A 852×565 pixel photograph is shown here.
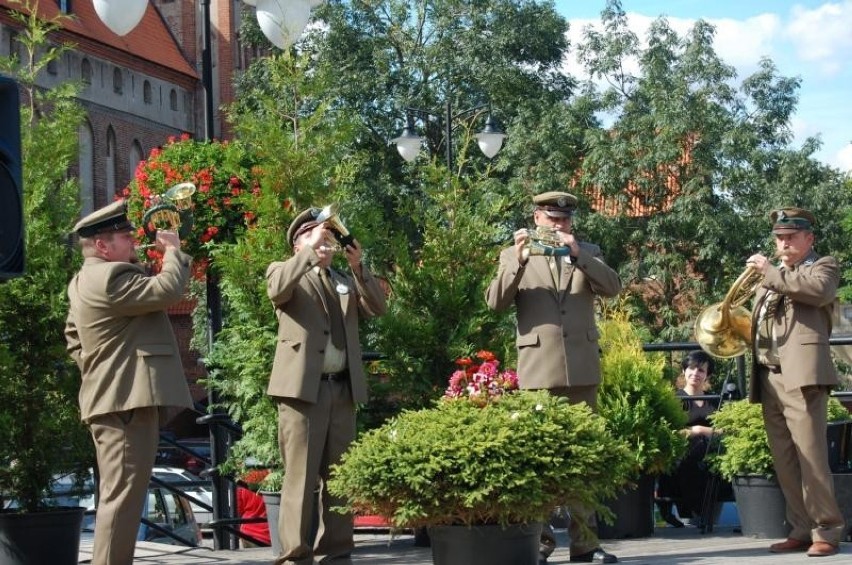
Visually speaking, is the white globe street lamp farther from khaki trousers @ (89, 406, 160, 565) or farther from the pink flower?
the pink flower

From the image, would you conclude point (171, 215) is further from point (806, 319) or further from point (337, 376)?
point (806, 319)

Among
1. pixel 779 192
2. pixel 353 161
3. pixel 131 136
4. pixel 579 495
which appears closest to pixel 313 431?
pixel 579 495

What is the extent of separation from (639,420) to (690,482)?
1.33 m

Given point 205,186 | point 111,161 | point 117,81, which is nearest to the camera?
point 205,186

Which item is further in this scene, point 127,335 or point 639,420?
point 639,420

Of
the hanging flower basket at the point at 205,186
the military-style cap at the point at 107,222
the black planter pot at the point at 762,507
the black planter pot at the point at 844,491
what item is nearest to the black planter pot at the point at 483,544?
the military-style cap at the point at 107,222

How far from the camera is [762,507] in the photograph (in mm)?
9500

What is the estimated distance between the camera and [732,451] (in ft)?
31.3

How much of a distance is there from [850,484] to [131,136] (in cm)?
5367

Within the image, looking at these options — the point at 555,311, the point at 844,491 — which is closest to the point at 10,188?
the point at 555,311

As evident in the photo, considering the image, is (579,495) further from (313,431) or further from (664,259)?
(664,259)

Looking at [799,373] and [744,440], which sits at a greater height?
[799,373]

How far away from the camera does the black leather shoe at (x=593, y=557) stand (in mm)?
8414

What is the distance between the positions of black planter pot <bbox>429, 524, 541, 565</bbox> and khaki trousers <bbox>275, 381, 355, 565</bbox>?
100 centimetres
